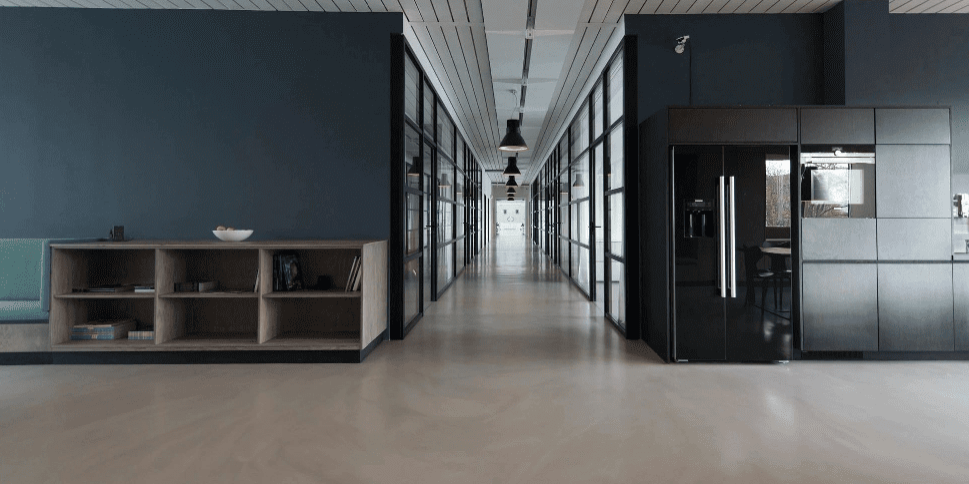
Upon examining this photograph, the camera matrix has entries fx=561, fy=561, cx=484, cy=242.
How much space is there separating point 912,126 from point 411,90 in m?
4.85

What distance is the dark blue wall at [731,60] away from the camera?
18.6 ft

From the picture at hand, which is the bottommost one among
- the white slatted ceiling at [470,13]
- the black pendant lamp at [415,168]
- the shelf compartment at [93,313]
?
the shelf compartment at [93,313]

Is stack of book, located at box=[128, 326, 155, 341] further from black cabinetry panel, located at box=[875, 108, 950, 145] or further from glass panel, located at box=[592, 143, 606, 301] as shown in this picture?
black cabinetry panel, located at box=[875, 108, 950, 145]

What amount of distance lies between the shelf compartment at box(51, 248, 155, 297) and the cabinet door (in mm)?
6690

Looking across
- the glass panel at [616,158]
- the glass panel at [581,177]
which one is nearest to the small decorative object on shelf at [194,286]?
the glass panel at [616,158]

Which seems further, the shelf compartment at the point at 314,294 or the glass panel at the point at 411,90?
the glass panel at the point at 411,90

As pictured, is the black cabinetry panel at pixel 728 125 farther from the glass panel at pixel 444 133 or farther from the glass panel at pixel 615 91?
the glass panel at pixel 444 133

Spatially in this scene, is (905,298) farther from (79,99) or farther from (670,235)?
(79,99)

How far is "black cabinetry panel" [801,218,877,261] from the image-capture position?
194 inches

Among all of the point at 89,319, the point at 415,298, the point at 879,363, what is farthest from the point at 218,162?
the point at 879,363

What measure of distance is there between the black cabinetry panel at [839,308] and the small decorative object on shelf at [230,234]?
5.00 meters

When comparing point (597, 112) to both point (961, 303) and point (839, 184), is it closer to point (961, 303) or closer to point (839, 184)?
point (839, 184)

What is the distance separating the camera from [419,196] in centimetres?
694

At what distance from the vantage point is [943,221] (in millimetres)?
4941
